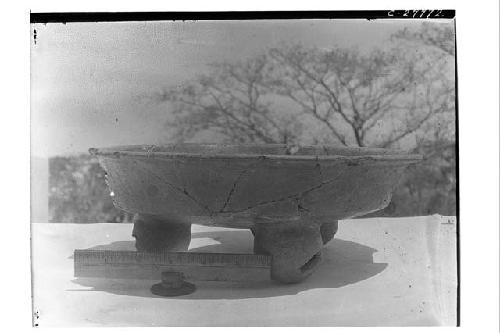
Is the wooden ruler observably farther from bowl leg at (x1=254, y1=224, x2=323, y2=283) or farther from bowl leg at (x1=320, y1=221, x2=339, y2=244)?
bowl leg at (x1=320, y1=221, x2=339, y2=244)

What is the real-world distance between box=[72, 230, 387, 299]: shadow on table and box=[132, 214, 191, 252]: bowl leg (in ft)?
0.14

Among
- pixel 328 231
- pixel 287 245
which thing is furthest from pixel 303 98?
pixel 287 245

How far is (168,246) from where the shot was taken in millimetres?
1314

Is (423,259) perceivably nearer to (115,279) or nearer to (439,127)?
(439,127)

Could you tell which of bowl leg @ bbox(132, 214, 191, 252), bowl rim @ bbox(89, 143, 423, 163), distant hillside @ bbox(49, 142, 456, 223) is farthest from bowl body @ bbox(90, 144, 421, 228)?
distant hillside @ bbox(49, 142, 456, 223)

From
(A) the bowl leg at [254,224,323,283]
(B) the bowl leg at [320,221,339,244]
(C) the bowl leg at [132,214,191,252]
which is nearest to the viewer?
(A) the bowl leg at [254,224,323,283]

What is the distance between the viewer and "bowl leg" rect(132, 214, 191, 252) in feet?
4.30

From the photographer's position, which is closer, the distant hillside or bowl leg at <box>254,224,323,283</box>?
bowl leg at <box>254,224,323,283</box>

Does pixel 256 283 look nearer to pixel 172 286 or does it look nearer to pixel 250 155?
pixel 172 286

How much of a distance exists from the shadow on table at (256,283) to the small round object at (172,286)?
2cm

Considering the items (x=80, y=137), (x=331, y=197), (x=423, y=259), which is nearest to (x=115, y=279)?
(x=80, y=137)

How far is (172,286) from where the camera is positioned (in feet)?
3.97

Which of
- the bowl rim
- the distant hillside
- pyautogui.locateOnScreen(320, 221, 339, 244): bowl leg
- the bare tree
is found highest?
the bare tree

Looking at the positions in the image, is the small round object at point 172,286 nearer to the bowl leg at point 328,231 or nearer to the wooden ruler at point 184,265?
the wooden ruler at point 184,265
